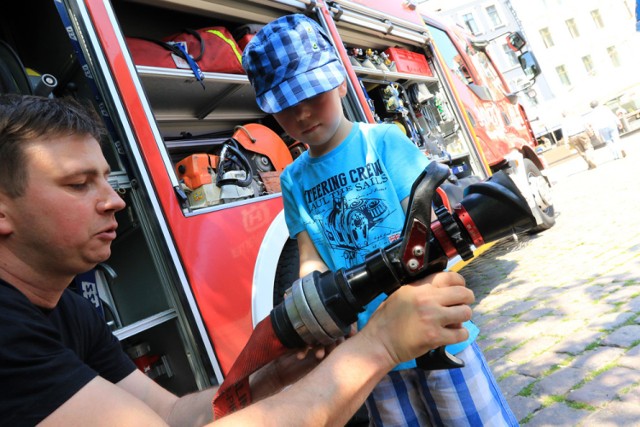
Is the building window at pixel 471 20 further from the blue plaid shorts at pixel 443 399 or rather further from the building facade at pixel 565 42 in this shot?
the blue plaid shorts at pixel 443 399

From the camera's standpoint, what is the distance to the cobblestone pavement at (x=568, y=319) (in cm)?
198

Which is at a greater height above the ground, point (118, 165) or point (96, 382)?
point (118, 165)

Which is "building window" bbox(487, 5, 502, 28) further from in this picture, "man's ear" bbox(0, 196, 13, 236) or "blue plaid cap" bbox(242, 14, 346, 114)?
"man's ear" bbox(0, 196, 13, 236)

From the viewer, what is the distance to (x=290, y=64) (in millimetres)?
1374

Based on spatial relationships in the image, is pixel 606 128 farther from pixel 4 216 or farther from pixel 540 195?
pixel 4 216

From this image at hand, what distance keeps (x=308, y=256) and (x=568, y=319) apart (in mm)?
2222

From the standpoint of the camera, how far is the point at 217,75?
8.57 feet

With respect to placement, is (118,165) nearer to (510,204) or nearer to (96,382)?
(96,382)

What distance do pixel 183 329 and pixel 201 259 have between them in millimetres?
318

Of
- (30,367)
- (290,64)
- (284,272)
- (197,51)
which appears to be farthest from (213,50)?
(30,367)

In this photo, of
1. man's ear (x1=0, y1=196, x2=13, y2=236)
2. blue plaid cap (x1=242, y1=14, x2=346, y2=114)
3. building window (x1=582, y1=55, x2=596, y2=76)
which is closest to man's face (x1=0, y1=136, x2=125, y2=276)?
man's ear (x1=0, y1=196, x2=13, y2=236)

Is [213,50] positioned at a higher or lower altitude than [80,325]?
higher

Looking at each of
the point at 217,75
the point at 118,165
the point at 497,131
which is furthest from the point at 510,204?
the point at 497,131

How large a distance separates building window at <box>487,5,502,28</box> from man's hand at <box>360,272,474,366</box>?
121 feet
